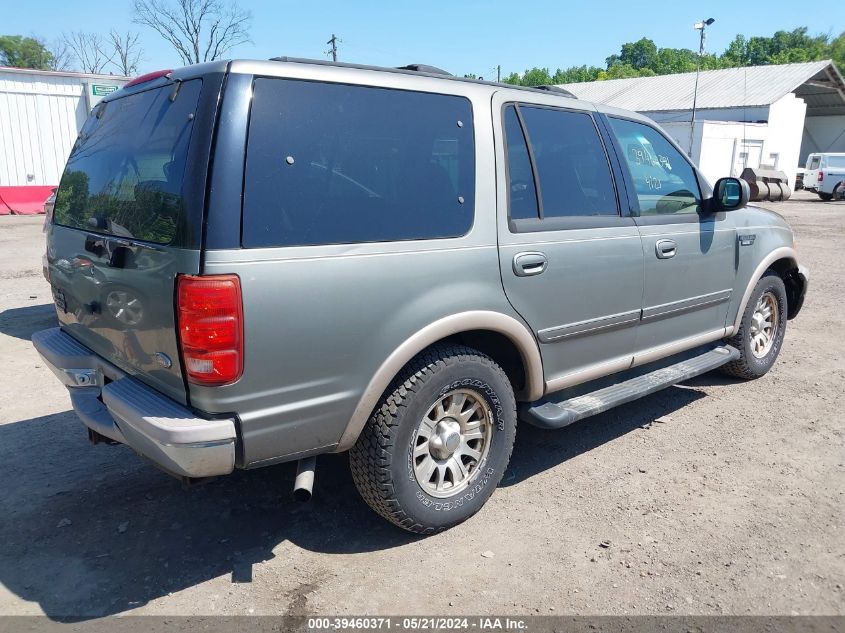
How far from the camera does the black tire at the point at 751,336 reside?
5094mm

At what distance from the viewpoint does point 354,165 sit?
2805 mm

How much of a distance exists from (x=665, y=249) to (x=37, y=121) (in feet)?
63.2

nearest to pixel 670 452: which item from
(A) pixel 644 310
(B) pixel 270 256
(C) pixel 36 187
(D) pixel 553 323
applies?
(A) pixel 644 310

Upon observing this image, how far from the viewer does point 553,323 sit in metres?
3.51

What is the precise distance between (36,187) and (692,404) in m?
18.8

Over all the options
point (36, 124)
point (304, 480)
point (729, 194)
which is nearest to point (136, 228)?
point (304, 480)

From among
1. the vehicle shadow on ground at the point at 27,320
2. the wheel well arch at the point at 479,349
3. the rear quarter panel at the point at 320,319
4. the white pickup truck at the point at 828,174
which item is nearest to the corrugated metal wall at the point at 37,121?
the vehicle shadow on ground at the point at 27,320

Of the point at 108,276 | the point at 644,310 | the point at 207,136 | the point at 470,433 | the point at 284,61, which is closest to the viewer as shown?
the point at 207,136

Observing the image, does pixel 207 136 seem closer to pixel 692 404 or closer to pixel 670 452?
pixel 670 452

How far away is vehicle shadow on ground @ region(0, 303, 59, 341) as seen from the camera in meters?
6.59

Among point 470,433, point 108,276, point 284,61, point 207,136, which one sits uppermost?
point 284,61

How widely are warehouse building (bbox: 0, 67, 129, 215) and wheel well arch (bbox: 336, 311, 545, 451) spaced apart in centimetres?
1839

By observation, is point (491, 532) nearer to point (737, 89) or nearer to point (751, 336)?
point (751, 336)

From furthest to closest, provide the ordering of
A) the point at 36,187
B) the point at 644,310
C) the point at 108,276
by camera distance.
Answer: the point at 36,187 → the point at 644,310 → the point at 108,276
